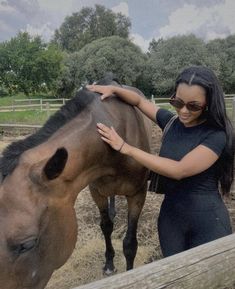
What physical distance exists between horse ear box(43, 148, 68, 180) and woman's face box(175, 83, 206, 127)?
75 centimetres

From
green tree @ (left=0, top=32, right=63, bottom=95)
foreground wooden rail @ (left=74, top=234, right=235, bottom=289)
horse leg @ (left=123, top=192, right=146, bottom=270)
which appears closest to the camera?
foreground wooden rail @ (left=74, top=234, right=235, bottom=289)

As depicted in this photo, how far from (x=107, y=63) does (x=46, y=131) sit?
118 feet

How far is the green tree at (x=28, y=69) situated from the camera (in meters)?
42.1

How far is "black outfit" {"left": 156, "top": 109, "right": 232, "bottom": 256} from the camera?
2336mm

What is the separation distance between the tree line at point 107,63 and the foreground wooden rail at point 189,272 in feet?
111

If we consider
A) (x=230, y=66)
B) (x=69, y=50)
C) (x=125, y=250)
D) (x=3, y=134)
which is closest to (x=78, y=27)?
(x=69, y=50)

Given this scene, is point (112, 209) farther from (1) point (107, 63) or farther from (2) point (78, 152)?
(1) point (107, 63)

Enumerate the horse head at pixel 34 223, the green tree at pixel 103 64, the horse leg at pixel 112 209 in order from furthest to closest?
1. the green tree at pixel 103 64
2. the horse leg at pixel 112 209
3. the horse head at pixel 34 223

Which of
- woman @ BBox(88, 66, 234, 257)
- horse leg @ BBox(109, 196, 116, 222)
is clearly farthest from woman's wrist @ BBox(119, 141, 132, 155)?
horse leg @ BBox(109, 196, 116, 222)

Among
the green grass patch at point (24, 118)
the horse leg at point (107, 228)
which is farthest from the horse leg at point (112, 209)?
the green grass patch at point (24, 118)

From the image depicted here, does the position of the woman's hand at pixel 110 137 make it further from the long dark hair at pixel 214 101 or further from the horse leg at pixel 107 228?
the horse leg at pixel 107 228

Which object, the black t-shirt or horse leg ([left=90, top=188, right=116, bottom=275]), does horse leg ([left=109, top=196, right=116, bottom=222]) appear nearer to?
horse leg ([left=90, top=188, right=116, bottom=275])

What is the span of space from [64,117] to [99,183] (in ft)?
2.75

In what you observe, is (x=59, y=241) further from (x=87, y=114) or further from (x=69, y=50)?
(x=69, y=50)
